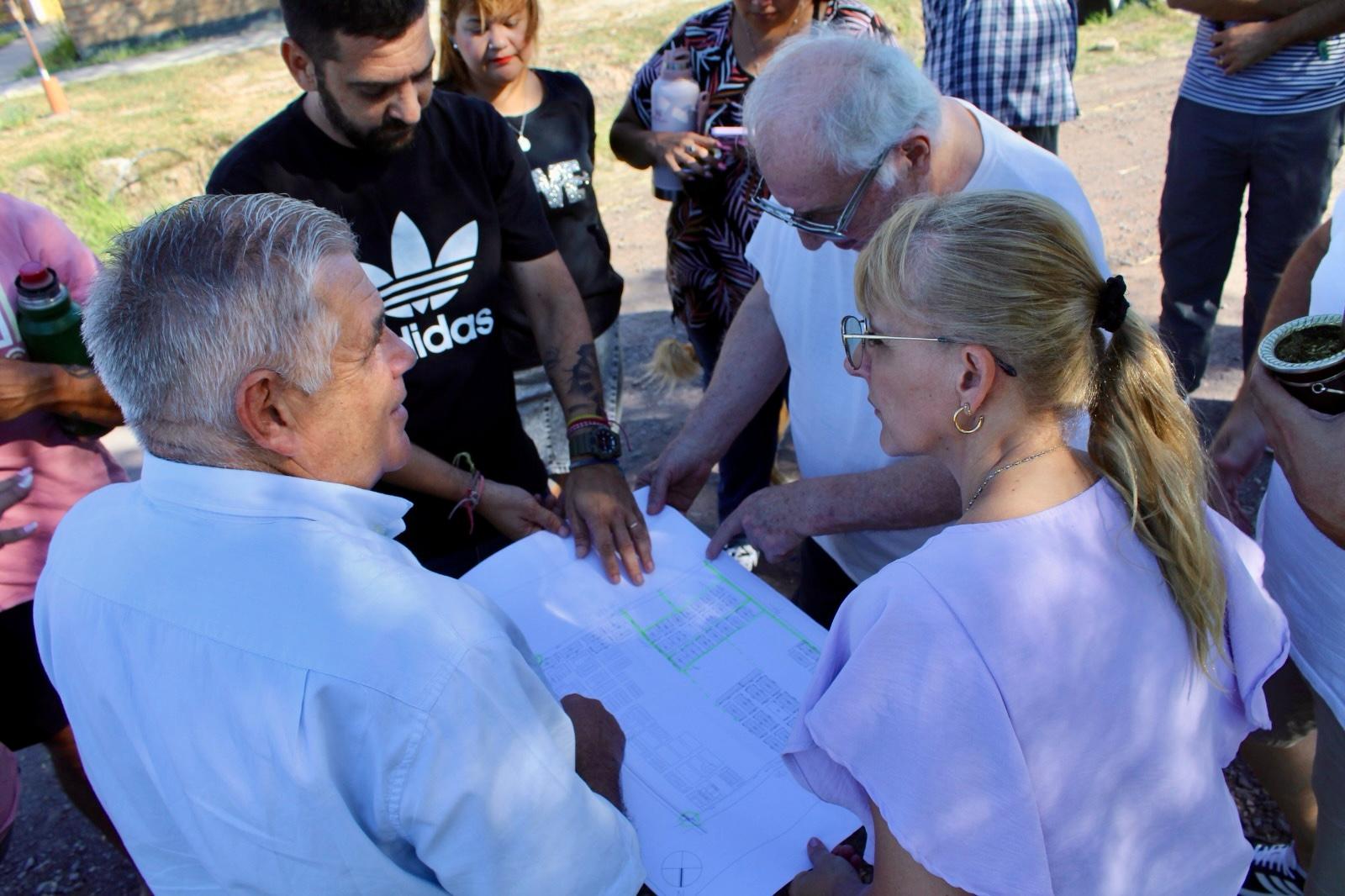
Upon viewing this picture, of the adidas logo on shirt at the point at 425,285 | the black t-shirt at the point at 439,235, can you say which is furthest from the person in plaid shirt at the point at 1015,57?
the adidas logo on shirt at the point at 425,285

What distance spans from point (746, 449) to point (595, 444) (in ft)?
3.76

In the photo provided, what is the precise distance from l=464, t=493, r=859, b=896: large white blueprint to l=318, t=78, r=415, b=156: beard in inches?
36.4

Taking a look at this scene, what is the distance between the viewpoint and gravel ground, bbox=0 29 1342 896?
8.70 ft

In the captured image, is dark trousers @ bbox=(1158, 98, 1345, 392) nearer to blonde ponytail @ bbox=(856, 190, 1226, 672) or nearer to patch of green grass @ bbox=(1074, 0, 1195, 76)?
blonde ponytail @ bbox=(856, 190, 1226, 672)

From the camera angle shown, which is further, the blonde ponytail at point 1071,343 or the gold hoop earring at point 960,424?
the gold hoop earring at point 960,424

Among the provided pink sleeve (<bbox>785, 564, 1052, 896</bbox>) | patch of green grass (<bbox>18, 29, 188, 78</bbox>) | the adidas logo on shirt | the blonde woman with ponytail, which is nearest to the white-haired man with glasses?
the blonde woman with ponytail

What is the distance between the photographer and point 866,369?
1.52 m

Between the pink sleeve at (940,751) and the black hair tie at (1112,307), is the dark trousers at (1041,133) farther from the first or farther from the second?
the pink sleeve at (940,751)

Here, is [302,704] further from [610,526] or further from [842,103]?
[842,103]

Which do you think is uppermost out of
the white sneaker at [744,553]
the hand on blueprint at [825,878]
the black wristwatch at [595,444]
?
the black wristwatch at [595,444]

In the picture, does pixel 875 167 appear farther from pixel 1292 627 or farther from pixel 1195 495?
pixel 1292 627

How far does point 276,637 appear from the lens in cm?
108

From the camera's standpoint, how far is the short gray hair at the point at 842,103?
1845mm

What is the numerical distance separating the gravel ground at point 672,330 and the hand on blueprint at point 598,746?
5.88ft
